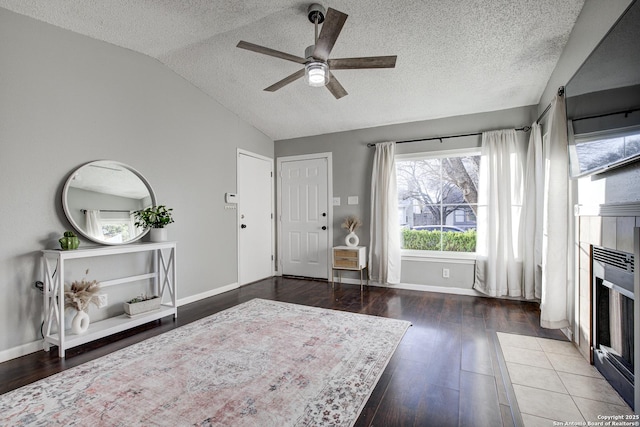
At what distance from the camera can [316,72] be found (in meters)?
2.42

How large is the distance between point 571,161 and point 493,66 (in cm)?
134

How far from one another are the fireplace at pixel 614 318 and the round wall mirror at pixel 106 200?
13.0ft

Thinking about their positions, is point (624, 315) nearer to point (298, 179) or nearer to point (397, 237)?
point (397, 237)

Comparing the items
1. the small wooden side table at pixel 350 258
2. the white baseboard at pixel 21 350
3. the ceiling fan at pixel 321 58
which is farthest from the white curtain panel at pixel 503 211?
the white baseboard at pixel 21 350

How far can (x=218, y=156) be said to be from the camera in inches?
166

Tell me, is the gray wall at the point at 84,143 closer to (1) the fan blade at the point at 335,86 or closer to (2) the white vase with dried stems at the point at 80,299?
(2) the white vase with dried stems at the point at 80,299

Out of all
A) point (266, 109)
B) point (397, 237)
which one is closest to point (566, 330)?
point (397, 237)

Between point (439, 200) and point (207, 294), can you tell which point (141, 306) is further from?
point (439, 200)

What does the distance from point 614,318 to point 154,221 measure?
12.9 ft

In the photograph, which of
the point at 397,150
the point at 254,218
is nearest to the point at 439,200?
the point at 397,150

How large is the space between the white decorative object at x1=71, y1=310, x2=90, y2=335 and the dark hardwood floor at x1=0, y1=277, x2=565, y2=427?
0.49ft

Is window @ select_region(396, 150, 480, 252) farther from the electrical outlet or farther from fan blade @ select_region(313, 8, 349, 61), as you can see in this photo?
the electrical outlet

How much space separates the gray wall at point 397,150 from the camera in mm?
3938

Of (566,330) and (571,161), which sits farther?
(566,330)
